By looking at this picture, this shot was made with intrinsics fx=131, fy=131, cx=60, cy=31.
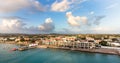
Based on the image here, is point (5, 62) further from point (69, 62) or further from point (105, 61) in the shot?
point (105, 61)

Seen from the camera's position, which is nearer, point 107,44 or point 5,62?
point 5,62

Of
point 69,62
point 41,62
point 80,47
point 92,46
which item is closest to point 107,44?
point 92,46

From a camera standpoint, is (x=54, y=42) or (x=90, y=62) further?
(x=54, y=42)

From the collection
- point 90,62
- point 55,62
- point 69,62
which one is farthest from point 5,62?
point 90,62

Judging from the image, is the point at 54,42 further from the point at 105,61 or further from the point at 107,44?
the point at 105,61

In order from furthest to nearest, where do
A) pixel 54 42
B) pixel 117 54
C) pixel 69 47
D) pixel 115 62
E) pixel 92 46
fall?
pixel 54 42
pixel 69 47
pixel 92 46
pixel 117 54
pixel 115 62

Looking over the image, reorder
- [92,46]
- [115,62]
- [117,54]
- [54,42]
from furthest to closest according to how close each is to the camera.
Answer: [54,42], [92,46], [117,54], [115,62]

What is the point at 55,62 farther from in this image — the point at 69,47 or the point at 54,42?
the point at 54,42

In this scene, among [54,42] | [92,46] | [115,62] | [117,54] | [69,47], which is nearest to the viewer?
[115,62]
